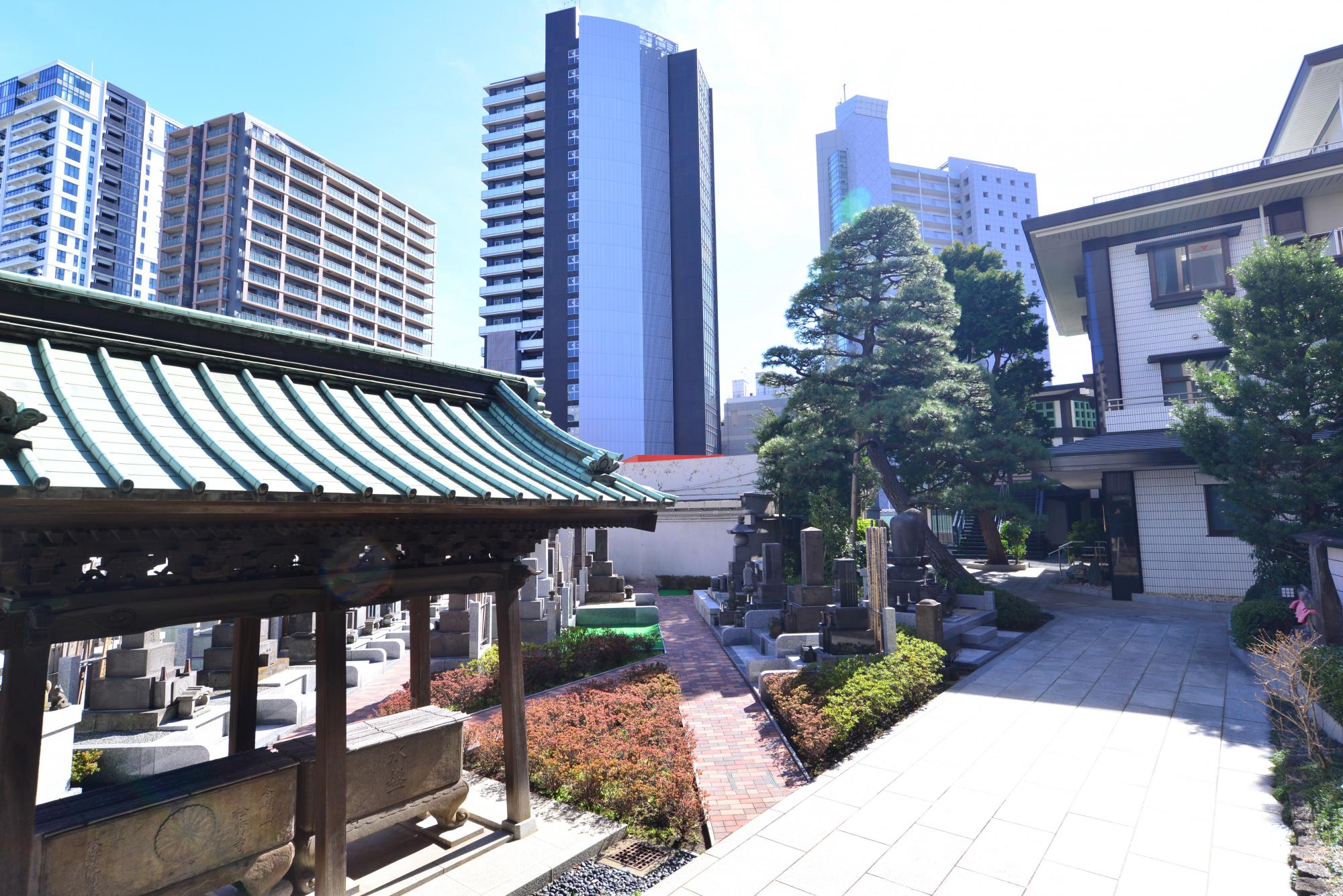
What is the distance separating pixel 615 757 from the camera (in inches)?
317

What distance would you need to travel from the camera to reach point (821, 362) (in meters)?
21.5

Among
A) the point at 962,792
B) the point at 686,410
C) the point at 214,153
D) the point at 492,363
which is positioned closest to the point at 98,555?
the point at 962,792

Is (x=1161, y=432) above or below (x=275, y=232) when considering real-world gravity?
below

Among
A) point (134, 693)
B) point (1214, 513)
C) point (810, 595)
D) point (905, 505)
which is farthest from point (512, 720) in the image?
point (1214, 513)

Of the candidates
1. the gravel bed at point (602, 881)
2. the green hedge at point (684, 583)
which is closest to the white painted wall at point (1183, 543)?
the green hedge at point (684, 583)

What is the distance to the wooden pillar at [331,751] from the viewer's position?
5.33 m

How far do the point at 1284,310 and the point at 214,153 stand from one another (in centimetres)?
7842

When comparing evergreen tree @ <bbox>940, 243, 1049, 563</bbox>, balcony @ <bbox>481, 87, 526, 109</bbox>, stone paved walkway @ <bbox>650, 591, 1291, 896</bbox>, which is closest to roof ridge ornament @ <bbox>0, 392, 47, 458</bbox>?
stone paved walkway @ <bbox>650, 591, 1291, 896</bbox>

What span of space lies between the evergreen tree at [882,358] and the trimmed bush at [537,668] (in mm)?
9402

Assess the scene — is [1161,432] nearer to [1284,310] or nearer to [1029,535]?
[1284,310]

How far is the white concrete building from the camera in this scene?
19844mm

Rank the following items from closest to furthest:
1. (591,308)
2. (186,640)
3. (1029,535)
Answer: (186,640), (1029,535), (591,308)

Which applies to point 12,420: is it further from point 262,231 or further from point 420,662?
point 262,231

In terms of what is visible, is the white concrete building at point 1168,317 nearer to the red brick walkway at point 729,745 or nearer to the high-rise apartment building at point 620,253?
the red brick walkway at point 729,745
